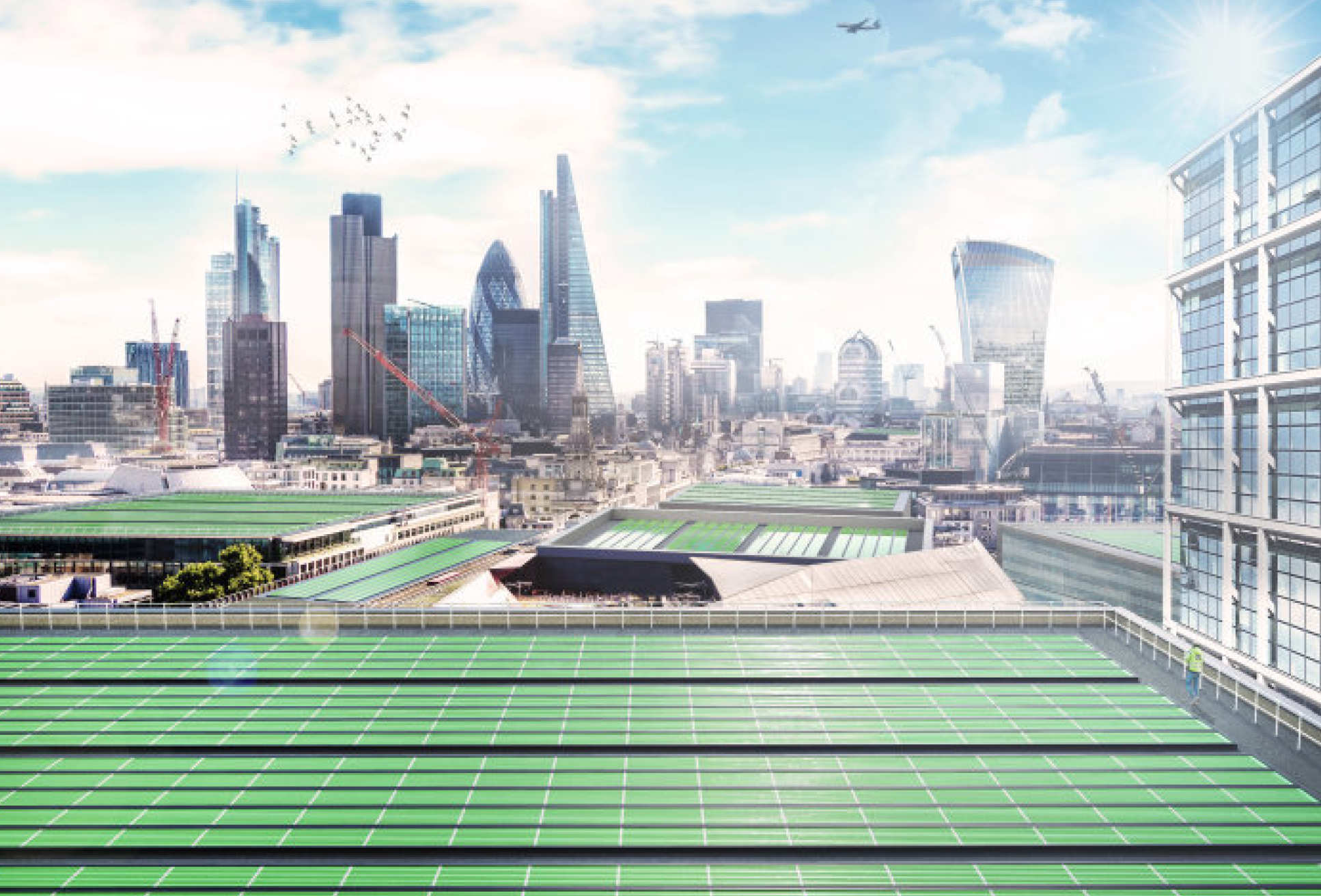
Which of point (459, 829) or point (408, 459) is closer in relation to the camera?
point (459, 829)

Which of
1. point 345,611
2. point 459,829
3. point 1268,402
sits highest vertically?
point 1268,402

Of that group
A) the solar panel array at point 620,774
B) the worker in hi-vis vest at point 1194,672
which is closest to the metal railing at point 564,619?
the solar panel array at point 620,774

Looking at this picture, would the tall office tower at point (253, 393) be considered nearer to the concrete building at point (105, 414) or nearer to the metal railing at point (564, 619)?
the concrete building at point (105, 414)

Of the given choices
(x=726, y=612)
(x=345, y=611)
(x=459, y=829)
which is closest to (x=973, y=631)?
(x=726, y=612)

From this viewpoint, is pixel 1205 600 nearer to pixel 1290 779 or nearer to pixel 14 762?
pixel 1290 779

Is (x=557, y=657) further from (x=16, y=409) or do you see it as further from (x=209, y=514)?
(x=16, y=409)
